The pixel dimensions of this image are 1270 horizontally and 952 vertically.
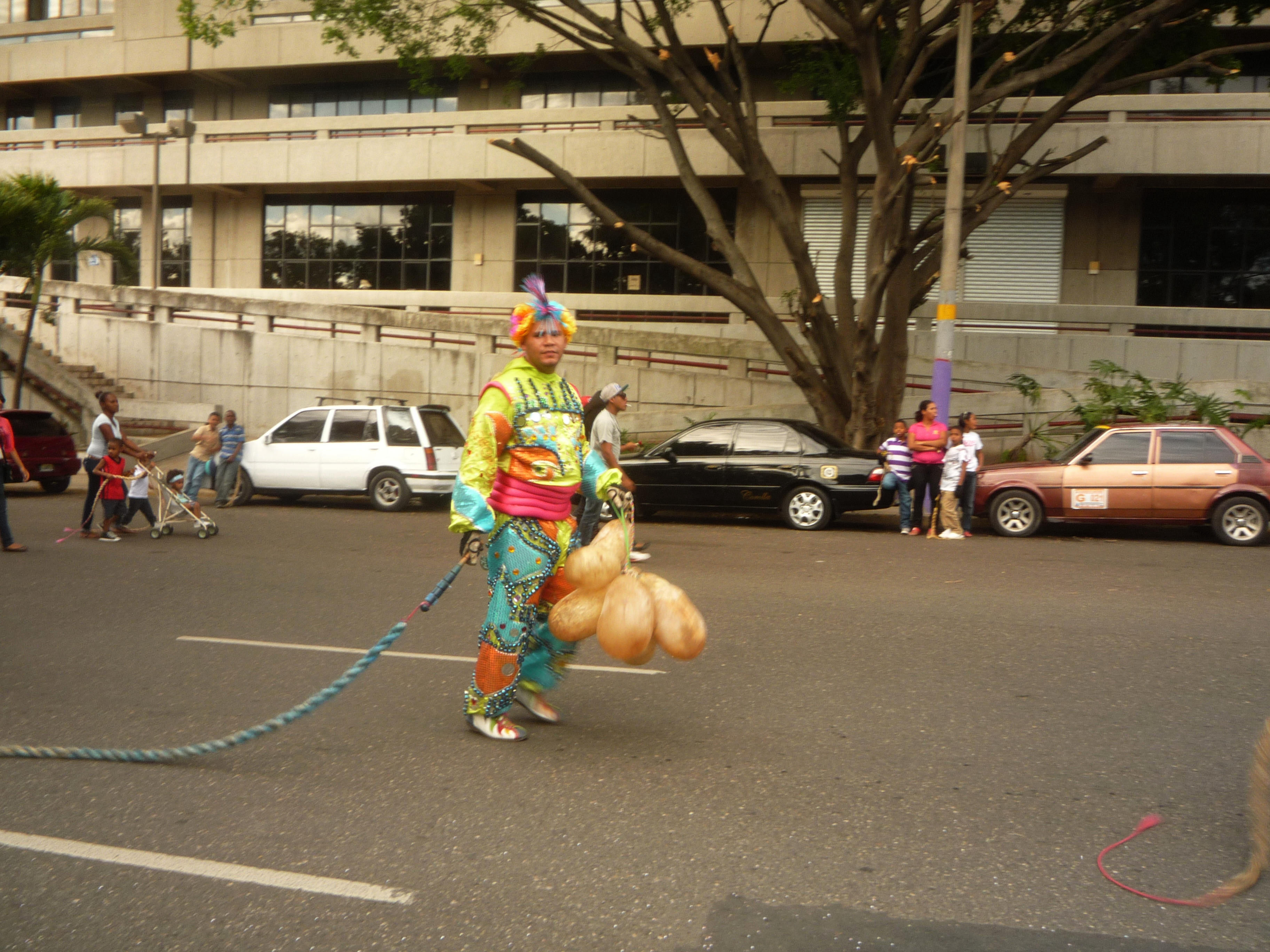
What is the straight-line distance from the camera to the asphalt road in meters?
3.33

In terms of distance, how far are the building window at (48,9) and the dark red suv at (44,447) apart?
21.1m

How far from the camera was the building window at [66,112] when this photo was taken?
34719mm

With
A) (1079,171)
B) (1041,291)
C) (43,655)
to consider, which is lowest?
(43,655)

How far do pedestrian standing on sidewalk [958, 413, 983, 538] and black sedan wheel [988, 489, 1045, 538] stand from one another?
0.26 m

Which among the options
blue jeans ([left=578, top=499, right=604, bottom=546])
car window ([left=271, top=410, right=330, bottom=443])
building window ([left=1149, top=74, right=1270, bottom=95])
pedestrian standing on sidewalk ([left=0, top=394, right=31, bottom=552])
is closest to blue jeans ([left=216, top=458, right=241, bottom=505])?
car window ([left=271, top=410, right=330, bottom=443])

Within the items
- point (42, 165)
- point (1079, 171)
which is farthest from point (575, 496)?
point (42, 165)

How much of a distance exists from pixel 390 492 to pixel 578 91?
54.8 feet

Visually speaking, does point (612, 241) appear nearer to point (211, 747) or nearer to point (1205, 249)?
point (1205, 249)

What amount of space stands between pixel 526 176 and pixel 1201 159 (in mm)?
15200

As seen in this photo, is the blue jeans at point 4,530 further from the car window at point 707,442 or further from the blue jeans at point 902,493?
the blue jeans at point 902,493

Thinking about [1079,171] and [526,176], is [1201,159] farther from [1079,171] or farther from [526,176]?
[526,176]

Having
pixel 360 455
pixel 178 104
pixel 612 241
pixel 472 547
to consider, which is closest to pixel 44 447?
pixel 360 455

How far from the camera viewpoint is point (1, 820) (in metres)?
4.12

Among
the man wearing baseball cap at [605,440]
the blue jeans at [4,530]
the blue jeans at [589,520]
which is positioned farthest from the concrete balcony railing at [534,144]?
the blue jeans at [4,530]
